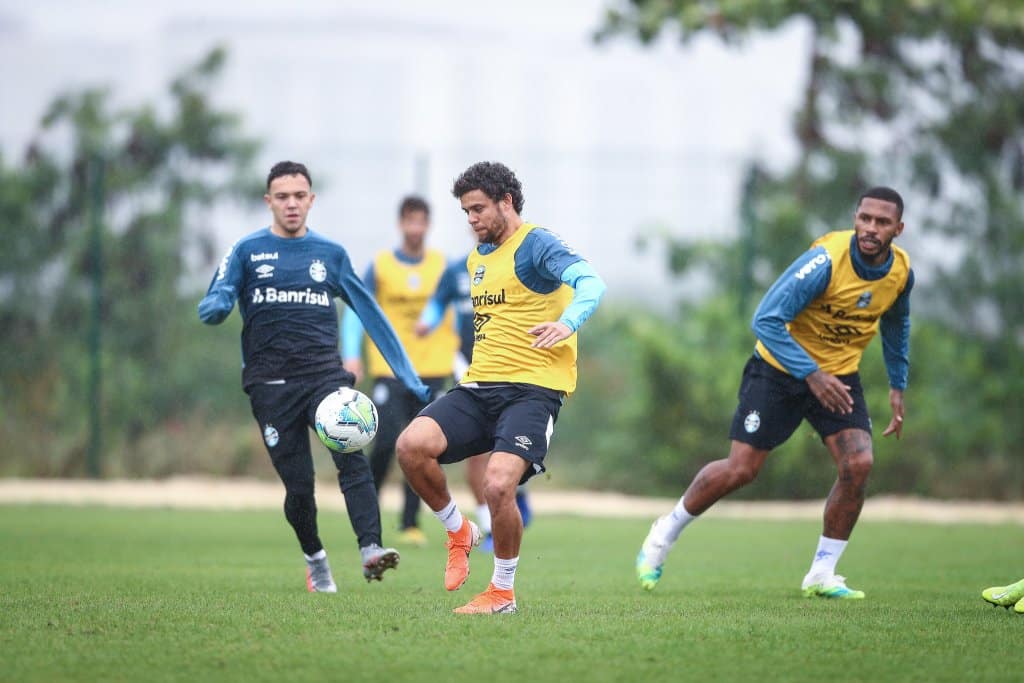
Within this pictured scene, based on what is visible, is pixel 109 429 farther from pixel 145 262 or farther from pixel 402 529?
pixel 402 529

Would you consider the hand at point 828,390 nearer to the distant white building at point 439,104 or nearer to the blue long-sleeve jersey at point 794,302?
the blue long-sleeve jersey at point 794,302

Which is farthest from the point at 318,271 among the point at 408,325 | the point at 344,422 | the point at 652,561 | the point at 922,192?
the point at 922,192

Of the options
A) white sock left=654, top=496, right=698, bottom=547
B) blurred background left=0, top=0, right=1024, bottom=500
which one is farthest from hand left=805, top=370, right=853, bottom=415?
blurred background left=0, top=0, right=1024, bottom=500

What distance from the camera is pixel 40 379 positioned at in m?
18.4

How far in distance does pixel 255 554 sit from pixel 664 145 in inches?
693

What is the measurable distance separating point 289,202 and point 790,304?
2738 mm

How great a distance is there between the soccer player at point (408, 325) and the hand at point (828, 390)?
4.22m

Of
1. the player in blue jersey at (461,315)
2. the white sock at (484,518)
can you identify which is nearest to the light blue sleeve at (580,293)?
the player in blue jersey at (461,315)

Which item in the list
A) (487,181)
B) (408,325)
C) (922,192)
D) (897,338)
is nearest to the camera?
(487,181)

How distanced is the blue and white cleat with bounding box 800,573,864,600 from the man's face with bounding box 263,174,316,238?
3373 mm

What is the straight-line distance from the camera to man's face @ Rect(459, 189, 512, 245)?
22.6 feet

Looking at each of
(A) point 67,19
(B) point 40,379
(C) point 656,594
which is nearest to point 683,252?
(B) point 40,379

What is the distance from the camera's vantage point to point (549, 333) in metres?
6.34

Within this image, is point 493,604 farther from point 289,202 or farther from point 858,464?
point 289,202
